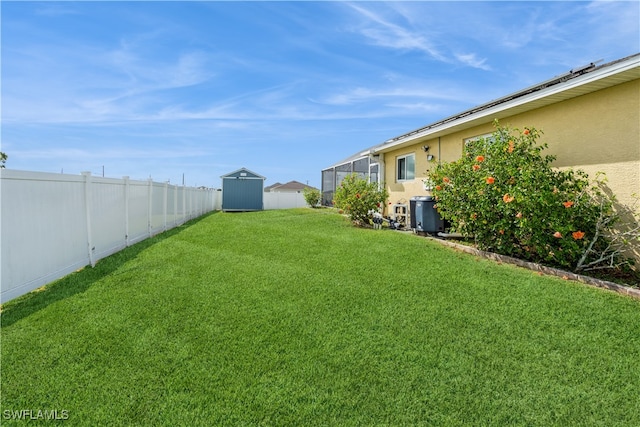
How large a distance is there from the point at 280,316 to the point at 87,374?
5.91ft

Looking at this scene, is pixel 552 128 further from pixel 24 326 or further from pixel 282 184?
pixel 282 184

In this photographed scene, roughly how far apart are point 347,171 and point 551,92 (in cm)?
1479

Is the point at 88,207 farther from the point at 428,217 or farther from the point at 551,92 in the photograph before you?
the point at 551,92

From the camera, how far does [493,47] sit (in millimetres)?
9609

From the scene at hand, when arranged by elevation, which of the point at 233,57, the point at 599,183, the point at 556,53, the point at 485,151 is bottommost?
the point at 599,183

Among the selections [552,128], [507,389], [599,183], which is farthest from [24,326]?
[552,128]

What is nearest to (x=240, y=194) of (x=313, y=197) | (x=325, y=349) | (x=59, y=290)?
(x=313, y=197)

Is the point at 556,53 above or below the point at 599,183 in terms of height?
above

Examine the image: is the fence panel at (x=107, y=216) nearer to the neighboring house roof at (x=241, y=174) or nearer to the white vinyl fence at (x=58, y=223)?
the white vinyl fence at (x=58, y=223)

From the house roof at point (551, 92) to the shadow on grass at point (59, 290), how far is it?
8376mm

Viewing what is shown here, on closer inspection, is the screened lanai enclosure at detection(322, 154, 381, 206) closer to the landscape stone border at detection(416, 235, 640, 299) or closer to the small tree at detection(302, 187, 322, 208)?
the small tree at detection(302, 187, 322, 208)

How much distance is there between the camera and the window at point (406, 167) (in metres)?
12.0

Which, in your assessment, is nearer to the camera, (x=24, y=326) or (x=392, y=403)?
(x=392, y=403)

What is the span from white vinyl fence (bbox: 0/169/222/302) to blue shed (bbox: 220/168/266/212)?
→ 15.8 meters
